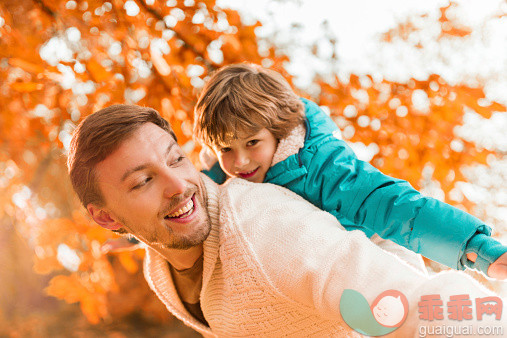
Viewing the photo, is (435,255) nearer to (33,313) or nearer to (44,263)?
(44,263)

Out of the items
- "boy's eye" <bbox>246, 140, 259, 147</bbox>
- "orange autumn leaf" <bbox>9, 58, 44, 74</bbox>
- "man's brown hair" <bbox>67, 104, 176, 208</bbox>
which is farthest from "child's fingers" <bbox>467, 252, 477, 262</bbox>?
"orange autumn leaf" <bbox>9, 58, 44, 74</bbox>

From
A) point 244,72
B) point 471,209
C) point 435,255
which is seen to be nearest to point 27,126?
point 244,72

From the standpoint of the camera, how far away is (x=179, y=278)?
81.7 inches

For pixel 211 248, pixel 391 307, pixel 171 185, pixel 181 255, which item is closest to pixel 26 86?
pixel 171 185

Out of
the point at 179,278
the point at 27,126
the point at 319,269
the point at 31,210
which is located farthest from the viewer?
the point at 31,210

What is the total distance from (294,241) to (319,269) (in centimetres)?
14

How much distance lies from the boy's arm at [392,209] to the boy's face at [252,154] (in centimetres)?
26

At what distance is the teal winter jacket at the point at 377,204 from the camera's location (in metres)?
1.54

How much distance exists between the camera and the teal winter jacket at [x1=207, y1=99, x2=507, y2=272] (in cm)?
154

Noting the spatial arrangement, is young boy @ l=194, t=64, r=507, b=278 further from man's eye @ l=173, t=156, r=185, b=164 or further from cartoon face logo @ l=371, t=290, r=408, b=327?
cartoon face logo @ l=371, t=290, r=408, b=327

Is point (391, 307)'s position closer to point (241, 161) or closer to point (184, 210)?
point (184, 210)

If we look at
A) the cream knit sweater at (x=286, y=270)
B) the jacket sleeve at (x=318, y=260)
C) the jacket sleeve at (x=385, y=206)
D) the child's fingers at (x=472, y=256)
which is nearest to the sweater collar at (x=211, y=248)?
the cream knit sweater at (x=286, y=270)

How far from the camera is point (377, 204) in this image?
1723mm

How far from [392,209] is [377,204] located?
0.07m
